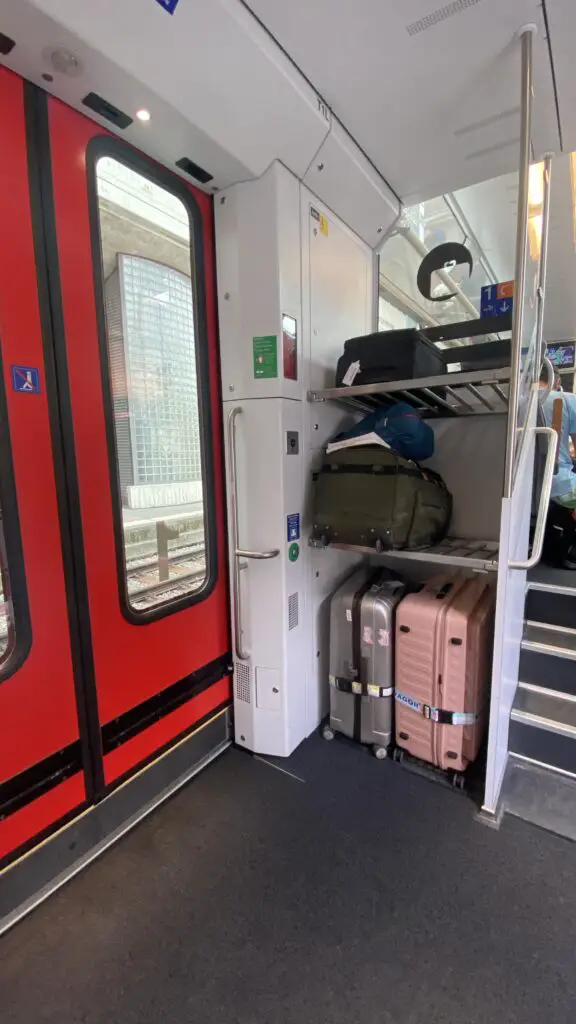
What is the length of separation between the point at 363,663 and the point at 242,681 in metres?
0.68

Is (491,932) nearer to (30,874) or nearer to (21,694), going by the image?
(30,874)

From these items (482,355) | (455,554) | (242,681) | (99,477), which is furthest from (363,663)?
(482,355)

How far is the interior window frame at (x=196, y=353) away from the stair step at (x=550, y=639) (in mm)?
1801

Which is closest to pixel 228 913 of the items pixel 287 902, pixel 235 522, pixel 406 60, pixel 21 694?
pixel 287 902

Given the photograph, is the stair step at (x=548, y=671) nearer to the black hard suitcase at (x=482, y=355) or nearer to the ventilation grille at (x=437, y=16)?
the black hard suitcase at (x=482, y=355)

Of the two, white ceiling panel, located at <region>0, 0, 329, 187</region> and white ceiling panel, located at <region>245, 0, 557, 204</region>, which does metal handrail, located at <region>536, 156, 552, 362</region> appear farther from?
white ceiling panel, located at <region>0, 0, 329, 187</region>

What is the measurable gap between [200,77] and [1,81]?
653 mm

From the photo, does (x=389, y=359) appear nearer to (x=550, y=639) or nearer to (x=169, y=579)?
(x=169, y=579)

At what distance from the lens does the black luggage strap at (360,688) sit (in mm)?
2479

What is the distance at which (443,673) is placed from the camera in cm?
227

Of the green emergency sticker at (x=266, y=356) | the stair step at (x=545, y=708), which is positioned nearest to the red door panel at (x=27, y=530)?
the green emergency sticker at (x=266, y=356)

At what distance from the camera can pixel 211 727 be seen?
2494 millimetres

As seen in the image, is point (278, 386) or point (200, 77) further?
point (278, 386)

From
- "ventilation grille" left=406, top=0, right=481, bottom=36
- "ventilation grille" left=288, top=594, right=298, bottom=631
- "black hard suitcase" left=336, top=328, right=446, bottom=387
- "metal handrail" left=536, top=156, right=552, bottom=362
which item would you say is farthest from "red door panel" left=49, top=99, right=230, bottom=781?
"metal handrail" left=536, top=156, right=552, bottom=362
